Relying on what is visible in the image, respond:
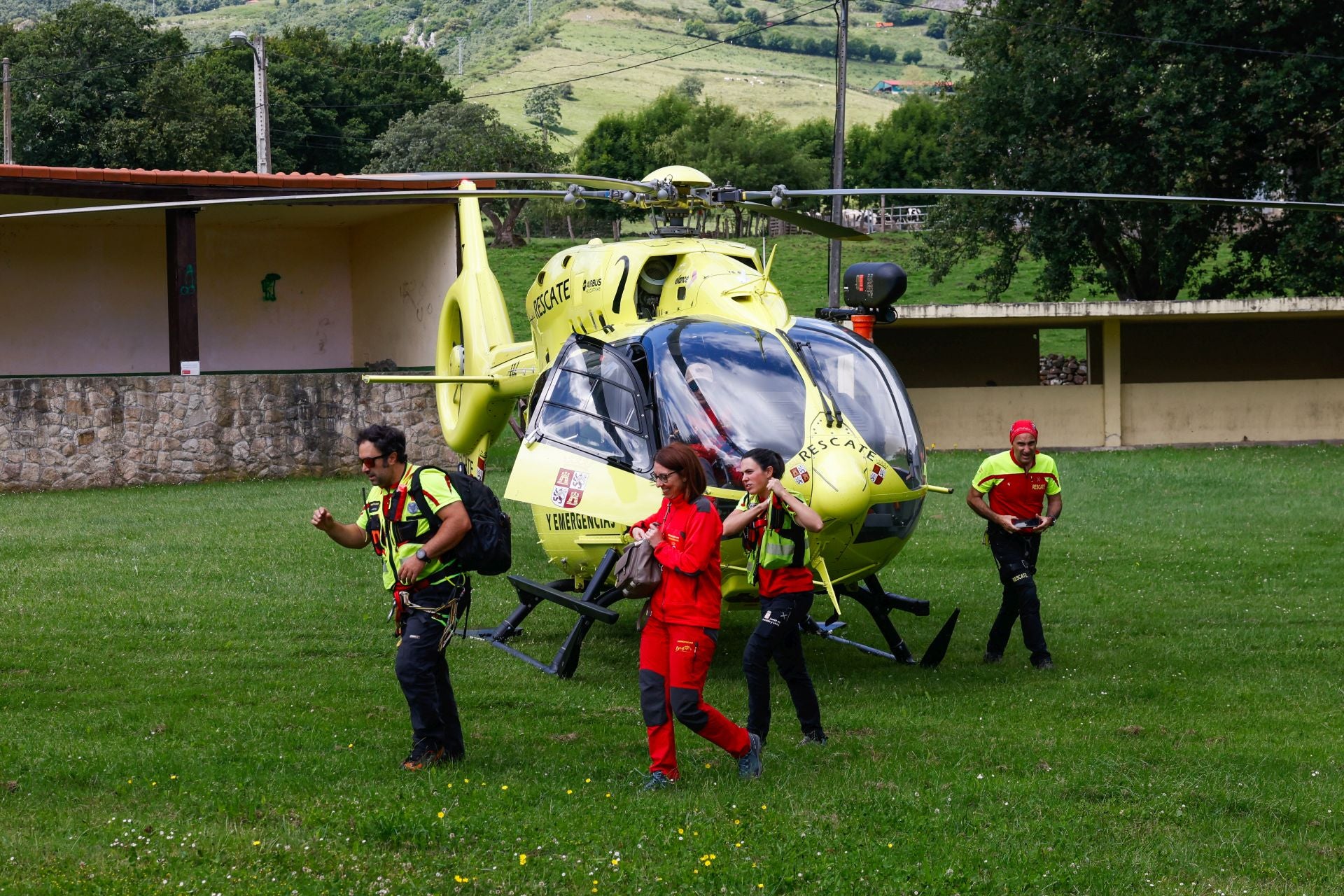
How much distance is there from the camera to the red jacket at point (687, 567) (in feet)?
21.9

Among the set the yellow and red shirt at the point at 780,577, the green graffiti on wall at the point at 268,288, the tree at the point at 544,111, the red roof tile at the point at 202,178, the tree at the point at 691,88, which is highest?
the tree at the point at 691,88

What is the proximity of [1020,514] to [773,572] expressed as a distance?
3.19 metres

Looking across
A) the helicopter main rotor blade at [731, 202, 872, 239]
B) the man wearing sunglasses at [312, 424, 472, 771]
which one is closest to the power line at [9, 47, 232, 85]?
the helicopter main rotor blade at [731, 202, 872, 239]

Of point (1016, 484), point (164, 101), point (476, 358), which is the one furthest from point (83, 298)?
point (164, 101)

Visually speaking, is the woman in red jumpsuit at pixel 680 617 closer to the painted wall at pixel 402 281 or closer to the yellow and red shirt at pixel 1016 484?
the yellow and red shirt at pixel 1016 484

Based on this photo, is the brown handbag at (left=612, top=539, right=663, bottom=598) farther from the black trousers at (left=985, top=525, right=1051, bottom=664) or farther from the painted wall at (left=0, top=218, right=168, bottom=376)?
the painted wall at (left=0, top=218, right=168, bottom=376)

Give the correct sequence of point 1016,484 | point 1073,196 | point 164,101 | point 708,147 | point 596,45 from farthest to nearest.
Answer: point 596,45
point 708,147
point 164,101
point 1016,484
point 1073,196

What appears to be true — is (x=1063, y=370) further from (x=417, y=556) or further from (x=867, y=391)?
(x=417, y=556)

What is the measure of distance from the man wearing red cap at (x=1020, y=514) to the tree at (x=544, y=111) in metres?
89.5

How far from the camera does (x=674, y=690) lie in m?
6.68

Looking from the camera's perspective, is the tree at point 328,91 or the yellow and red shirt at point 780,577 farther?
the tree at point 328,91

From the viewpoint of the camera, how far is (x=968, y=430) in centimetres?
2730

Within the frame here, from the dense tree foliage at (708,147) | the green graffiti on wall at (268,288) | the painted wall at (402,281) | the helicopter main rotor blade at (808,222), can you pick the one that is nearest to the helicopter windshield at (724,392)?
the helicopter main rotor blade at (808,222)

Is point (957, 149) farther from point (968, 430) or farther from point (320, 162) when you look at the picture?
point (320, 162)
